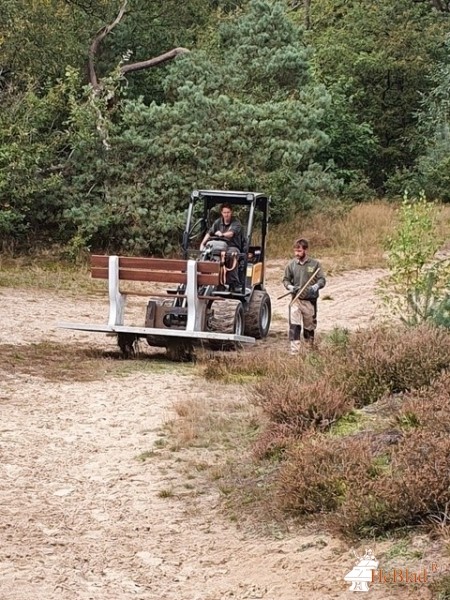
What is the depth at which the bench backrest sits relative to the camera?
12.8m

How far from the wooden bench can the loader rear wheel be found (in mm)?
283

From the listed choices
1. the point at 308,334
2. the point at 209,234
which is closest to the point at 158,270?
the point at 209,234

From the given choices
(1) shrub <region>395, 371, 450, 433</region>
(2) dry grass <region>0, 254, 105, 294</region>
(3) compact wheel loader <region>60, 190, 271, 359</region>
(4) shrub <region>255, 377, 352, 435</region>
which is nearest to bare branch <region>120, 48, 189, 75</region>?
(2) dry grass <region>0, 254, 105, 294</region>

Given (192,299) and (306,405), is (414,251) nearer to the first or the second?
(192,299)

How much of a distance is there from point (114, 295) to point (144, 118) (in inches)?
384

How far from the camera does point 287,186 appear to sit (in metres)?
24.3

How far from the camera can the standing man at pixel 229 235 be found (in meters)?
13.8

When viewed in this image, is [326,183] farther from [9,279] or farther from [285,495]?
[285,495]

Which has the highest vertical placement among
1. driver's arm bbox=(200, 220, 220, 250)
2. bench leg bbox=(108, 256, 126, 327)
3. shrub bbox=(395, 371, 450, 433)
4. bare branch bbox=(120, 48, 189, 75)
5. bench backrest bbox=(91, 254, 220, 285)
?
bare branch bbox=(120, 48, 189, 75)

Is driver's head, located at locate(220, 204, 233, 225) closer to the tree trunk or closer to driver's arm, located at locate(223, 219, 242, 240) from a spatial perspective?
driver's arm, located at locate(223, 219, 242, 240)

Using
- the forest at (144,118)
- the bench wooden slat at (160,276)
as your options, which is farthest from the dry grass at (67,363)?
the forest at (144,118)

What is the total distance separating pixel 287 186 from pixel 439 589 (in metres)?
19.6

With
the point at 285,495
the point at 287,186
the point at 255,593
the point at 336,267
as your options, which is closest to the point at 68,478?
the point at 285,495

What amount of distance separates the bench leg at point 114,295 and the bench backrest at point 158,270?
0.09m
